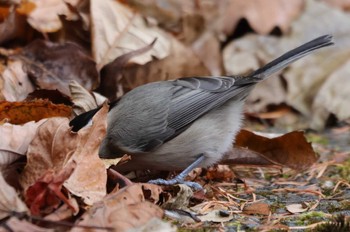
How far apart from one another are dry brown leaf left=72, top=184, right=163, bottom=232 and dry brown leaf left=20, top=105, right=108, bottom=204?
0.14 m

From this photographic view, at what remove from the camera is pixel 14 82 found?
4340 millimetres

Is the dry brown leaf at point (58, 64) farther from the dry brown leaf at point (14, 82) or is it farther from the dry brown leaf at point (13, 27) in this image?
the dry brown leaf at point (13, 27)

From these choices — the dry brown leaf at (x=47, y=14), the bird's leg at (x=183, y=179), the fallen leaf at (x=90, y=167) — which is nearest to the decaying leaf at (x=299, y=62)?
the dry brown leaf at (x=47, y=14)

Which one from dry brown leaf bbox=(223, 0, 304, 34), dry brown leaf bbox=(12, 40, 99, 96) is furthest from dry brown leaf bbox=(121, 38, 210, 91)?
dry brown leaf bbox=(223, 0, 304, 34)

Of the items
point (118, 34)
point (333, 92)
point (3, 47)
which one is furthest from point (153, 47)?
point (333, 92)

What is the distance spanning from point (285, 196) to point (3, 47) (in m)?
2.31

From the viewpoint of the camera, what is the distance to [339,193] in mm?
3605

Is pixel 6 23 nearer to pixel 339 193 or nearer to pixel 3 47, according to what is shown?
pixel 3 47

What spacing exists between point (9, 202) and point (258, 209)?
118 centimetres

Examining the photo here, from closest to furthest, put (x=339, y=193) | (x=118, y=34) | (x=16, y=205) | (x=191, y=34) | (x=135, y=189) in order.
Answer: (x=16, y=205) < (x=135, y=189) < (x=339, y=193) < (x=118, y=34) < (x=191, y=34)

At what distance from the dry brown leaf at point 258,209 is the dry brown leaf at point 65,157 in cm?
70

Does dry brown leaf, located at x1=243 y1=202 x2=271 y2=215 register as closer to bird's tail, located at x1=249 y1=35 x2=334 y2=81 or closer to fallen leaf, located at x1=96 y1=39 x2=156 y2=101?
bird's tail, located at x1=249 y1=35 x2=334 y2=81

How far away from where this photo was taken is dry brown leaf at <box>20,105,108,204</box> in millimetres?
2971

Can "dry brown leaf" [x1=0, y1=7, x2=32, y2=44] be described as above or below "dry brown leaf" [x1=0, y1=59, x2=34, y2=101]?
above
